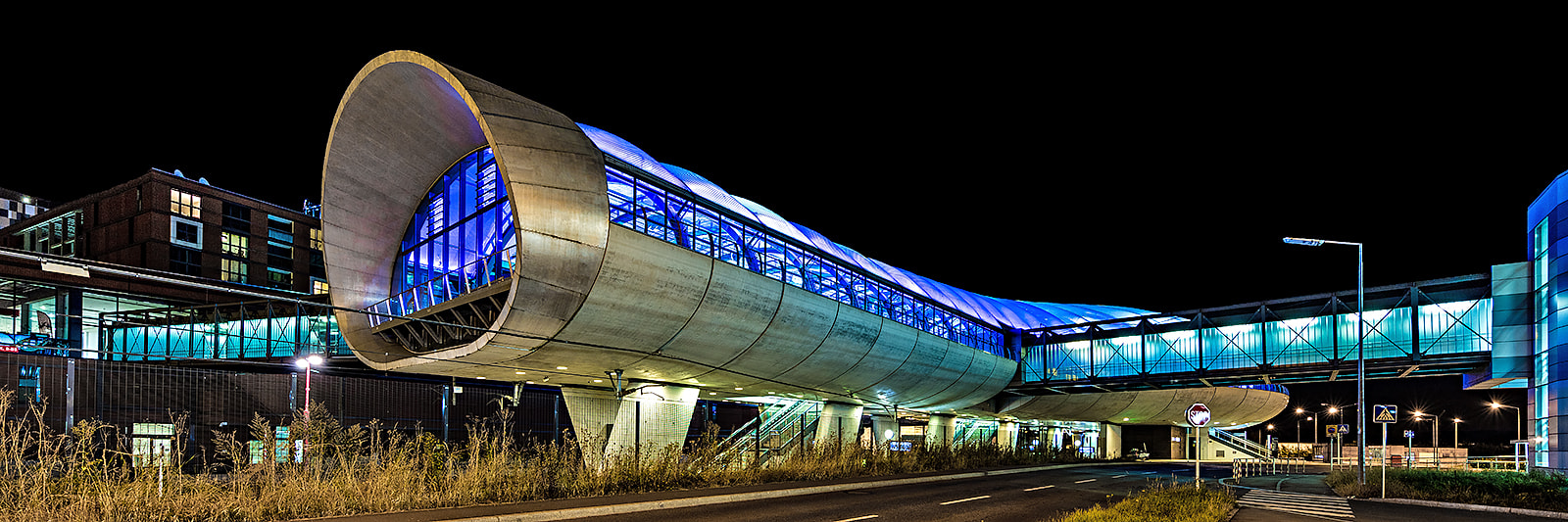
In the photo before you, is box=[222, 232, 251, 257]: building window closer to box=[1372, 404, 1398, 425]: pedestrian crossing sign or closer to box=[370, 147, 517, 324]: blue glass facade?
box=[370, 147, 517, 324]: blue glass facade

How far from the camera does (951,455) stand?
1528 inches

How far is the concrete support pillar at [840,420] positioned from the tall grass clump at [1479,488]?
1883cm

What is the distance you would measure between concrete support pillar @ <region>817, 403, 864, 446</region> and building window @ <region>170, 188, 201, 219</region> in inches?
1956

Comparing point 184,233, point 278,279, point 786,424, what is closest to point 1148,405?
point 786,424

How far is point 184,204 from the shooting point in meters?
67.5

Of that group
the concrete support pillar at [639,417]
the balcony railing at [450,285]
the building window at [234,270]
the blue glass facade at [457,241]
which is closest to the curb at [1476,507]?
the concrete support pillar at [639,417]

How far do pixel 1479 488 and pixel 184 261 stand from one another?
72246 mm

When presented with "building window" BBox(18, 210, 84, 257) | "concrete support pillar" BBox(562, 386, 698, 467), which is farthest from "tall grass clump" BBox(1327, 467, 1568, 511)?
"building window" BBox(18, 210, 84, 257)

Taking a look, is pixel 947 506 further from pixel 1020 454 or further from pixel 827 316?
pixel 1020 454

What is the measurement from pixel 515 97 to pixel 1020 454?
31.5 metres

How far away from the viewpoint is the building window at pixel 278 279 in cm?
7381

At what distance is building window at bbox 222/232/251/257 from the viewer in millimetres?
70688

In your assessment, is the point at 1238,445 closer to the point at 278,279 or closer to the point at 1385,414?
the point at 1385,414

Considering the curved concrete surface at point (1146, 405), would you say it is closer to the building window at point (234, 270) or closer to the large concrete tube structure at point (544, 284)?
the large concrete tube structure at point (544, 284)
